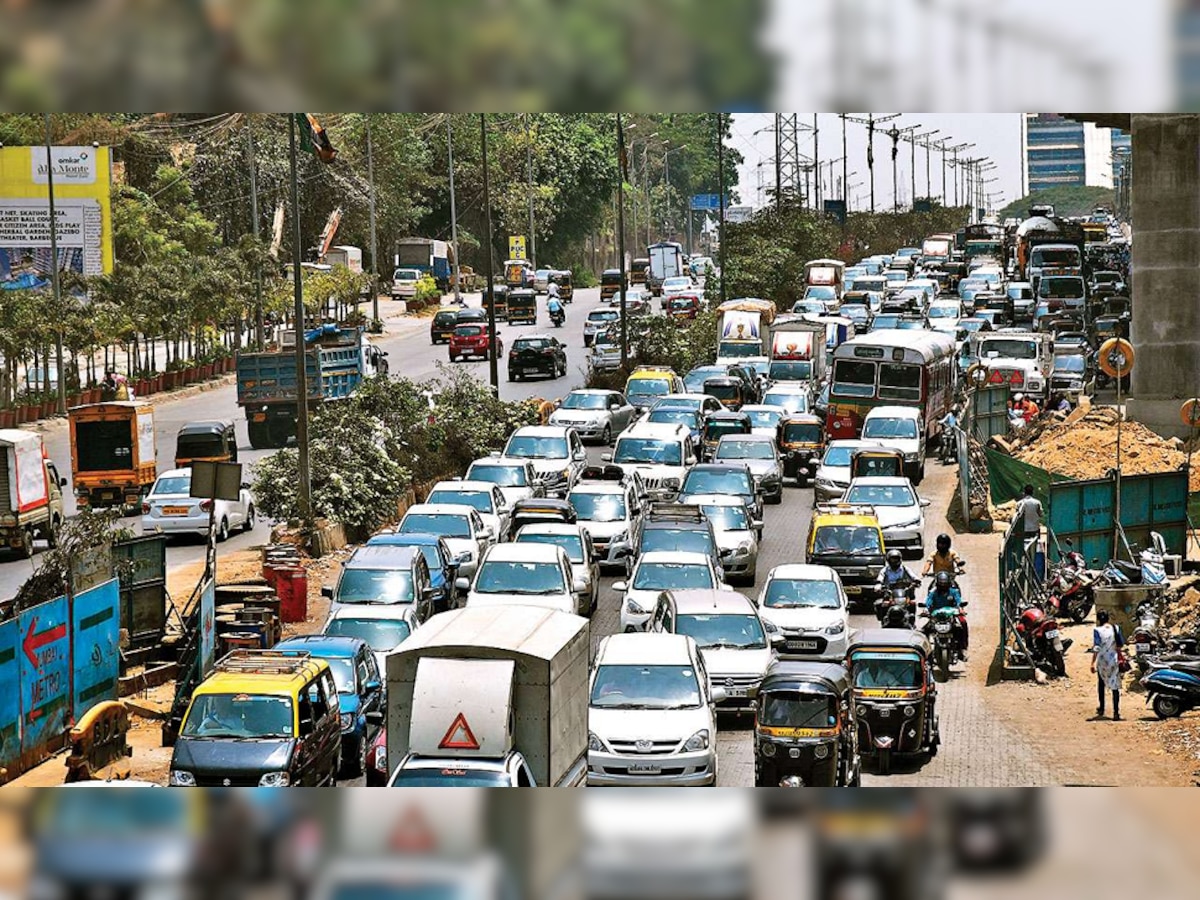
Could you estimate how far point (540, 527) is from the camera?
28.5 metres

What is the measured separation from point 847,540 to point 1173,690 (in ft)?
29.4

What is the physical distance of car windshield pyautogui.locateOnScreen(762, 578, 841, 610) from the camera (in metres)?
25.2

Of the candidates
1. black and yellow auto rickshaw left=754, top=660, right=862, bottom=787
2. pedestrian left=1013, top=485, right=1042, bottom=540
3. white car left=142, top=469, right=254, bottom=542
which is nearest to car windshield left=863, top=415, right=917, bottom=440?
pedestrian left=1013, top=485, right=1042, bottom=540

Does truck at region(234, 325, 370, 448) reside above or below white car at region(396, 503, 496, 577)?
above

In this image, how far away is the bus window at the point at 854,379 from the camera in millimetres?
44406

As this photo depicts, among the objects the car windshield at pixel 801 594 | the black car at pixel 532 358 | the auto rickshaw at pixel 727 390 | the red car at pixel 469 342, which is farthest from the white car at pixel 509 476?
the red car at pixel 469 342

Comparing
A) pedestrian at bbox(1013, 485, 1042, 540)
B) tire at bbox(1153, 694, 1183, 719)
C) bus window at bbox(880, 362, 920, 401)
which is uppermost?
bus window at bbox(880, 362, 920, 401)

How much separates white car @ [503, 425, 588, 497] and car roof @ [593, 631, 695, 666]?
52.7 ft

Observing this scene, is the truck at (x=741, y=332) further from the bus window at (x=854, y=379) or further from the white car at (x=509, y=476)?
the white car at (x=509, y=476)

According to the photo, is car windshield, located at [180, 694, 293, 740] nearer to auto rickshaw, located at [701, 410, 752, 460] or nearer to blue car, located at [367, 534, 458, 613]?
blue car, located at [367, 534, 458, 613]

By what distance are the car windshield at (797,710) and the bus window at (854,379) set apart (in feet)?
87.5

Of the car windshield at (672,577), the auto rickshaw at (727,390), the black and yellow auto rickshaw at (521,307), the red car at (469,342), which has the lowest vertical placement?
the car windshield at (672,577)

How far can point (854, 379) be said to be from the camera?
4478 cm
